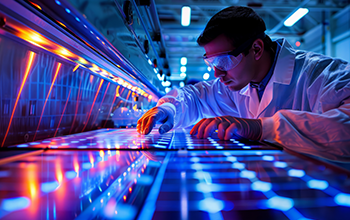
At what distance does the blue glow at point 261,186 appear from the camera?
15.4 inches

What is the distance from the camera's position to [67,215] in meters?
0.29

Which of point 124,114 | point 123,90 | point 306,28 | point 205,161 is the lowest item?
point 205,161

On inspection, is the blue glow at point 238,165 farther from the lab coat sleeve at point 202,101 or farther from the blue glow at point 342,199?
the lab coat sleeve at point 202,101

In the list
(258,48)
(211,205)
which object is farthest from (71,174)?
(258,48)

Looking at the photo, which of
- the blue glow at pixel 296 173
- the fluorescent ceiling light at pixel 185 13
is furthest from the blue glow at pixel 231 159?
the fluorescent ceiling light at pixel 185 13

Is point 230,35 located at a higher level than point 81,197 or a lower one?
higher

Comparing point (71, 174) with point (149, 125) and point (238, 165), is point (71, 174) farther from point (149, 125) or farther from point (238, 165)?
point (149, 125)

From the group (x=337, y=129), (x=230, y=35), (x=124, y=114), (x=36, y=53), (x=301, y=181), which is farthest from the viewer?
(x=124, y=114)

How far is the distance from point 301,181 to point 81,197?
502 mm

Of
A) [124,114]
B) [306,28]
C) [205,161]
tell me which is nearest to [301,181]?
[205,161]

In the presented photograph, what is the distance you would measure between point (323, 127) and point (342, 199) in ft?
1.88

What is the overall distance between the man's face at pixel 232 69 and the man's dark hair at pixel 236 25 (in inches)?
1.5

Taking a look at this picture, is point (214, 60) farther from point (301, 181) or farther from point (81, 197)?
point (81, 197)

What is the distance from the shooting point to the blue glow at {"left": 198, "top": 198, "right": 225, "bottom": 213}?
0.31 metres
